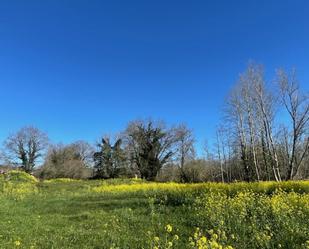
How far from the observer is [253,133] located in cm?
4025

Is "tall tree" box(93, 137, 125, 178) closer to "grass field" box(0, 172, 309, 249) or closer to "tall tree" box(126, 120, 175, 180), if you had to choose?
"tall tree" box(126, 120, 175, 180)

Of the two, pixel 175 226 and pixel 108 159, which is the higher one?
pixel 108 159

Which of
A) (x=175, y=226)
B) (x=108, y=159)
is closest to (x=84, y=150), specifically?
(x=108, y=159)

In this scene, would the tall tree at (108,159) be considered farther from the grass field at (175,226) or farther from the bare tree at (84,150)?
the grass field at (175,226)

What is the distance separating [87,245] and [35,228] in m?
3.23

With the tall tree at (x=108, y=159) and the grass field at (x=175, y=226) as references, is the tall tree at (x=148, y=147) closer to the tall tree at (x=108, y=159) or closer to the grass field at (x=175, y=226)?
the tall tree at (x=108, y=159)

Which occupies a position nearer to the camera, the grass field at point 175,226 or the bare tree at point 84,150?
the grass field at point 175,226

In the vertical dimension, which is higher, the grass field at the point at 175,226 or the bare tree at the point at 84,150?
the bare tree at the point at 84,150

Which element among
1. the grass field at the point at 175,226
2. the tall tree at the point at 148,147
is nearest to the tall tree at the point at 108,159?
the tall tree at the point at 148,147

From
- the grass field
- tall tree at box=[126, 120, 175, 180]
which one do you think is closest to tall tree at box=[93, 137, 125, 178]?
tall tree at box=[126, 120, 175, 180]

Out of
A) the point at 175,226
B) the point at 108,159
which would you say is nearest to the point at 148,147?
the point at 108,159

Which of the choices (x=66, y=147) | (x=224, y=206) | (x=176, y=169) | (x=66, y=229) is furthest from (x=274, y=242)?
(x=66, y=147)

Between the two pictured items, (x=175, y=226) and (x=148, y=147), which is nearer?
(x=175, y=226)

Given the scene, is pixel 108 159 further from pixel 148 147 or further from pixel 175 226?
pixel 175 226
